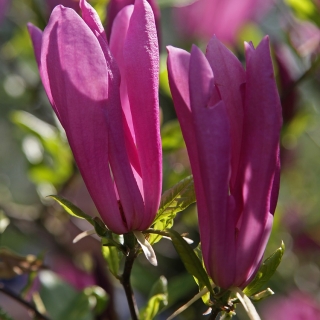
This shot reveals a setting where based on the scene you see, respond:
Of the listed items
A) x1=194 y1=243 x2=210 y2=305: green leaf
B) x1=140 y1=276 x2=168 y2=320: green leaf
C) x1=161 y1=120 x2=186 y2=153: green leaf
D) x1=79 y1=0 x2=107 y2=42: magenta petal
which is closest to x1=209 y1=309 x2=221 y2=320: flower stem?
x1=194 y1=243 x2=210 y2=305: green leaf

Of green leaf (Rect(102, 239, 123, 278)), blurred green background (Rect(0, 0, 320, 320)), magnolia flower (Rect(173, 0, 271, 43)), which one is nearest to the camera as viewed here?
green leaf (Rect(102, 239, 123, 278))

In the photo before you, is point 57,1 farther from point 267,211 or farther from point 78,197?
point 78,197

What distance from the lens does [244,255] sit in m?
0.46

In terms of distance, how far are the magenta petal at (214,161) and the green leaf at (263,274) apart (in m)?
0.03

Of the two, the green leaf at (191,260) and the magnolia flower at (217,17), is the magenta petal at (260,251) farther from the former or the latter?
the magnolia flower at (217,17)

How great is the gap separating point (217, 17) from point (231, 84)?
3.23 feet

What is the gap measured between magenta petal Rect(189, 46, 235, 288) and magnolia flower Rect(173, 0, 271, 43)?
0.96m

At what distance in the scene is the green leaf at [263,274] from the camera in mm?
484

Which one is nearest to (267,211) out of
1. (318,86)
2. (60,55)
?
(60,55)

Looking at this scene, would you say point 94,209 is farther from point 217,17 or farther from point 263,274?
point 263,274

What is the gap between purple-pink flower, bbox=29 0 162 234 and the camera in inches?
17.5

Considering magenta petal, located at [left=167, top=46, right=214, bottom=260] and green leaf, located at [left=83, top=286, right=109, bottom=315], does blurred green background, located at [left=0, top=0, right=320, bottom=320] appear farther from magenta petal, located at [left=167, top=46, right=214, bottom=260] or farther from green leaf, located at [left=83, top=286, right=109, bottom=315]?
magenta petal, located at [left=167, top=46, right=214, bottom=260]

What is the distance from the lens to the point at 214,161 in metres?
0.43

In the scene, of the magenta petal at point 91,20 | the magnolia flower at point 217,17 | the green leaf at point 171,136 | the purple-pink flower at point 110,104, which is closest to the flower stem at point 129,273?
the purple-pink flower at point 110,104
